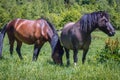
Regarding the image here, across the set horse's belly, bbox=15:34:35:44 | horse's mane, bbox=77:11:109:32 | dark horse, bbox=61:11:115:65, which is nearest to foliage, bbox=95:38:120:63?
dark horse, bbox=61:11:115:65

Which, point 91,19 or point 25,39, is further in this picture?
point 25,39

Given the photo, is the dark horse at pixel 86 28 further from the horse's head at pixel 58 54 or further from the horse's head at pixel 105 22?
the horse's head at pixel 58 54

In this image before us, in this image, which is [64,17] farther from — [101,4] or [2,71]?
[2,71]

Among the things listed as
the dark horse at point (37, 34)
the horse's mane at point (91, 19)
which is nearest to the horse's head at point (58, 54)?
the dark horse at point (37, 34)

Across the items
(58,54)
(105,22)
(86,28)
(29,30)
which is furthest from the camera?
(29,30)

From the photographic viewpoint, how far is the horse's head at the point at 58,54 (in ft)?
32.6

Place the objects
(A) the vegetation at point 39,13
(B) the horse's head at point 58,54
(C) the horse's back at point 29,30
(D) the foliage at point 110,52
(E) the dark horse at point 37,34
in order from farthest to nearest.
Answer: (A) the vegetation at point 39,13 → (C) the horse's back at point 29,30 → (E) the dark horse at point 37,34 → (B) the horse's head at point 58,54 → (D) the foliage at point 110,52

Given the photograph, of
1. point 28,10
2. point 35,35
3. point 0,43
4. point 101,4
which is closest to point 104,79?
point 35,35

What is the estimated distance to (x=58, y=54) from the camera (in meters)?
10.0

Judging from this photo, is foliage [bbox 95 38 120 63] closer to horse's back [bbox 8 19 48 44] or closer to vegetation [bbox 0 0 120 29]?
horse's back [bbox 8 19 48 44]

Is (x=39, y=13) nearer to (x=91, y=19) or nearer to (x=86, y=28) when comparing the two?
(x=86, y=28)

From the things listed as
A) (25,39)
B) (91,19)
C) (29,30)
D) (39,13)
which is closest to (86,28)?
(91,19)

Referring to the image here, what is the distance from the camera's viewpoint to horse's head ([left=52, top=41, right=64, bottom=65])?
9.93 meters

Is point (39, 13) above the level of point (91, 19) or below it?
below
